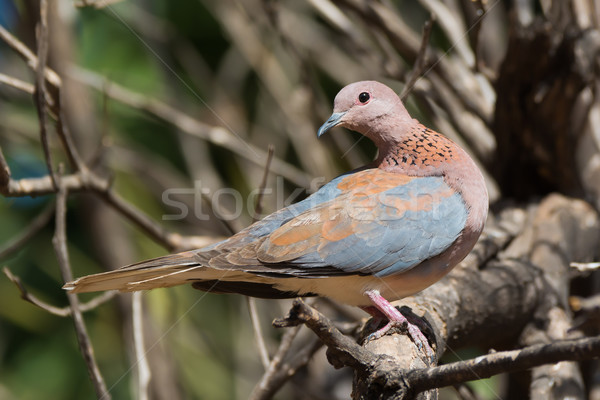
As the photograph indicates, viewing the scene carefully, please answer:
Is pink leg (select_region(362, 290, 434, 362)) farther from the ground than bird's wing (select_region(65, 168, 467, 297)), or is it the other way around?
bird's wing (select_region(65, 168, 467, 297))

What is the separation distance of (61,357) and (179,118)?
2370 millimetres

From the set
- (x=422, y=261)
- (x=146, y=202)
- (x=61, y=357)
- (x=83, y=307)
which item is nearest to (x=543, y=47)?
(x=422, y=261)

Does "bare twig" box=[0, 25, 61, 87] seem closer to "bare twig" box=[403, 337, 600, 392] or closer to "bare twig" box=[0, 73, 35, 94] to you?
"bare twig" box=[0, 73, 35, 94]

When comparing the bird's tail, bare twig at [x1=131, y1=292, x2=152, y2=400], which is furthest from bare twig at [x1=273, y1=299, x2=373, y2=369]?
bare twig at [x1=131, y1=292, x2=152, y2=400]

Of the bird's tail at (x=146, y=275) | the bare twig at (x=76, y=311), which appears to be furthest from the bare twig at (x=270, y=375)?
the bare twig at (x=76, y=311)

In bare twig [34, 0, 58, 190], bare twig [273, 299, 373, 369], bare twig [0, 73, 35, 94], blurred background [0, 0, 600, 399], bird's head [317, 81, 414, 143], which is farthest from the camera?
blurred background [0, 0, 600, 399]

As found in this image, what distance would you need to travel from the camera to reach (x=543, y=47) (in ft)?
10.4

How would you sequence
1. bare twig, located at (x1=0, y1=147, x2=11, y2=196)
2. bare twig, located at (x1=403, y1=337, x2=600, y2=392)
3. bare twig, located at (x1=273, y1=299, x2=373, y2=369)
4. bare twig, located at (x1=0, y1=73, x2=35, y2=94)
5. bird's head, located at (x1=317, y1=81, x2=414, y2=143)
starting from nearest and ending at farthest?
bare twig, located at (x1=403, y1=337, x2=600, y2=392), bare twig, located at (x1=273, y1=299, x2=373, y2=369), bare twig, located at (x1=0, y1=147, x2=11, y2=196), bare twig, located at (x1=0, y1=73, x2=35, y2=94), bird's head, located at (x1=317, y1=81, x2=414, y2=143)

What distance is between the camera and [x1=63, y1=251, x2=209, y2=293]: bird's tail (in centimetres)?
246

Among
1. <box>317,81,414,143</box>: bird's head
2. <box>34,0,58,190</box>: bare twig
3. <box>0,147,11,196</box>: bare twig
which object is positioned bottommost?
<box>317,81,414,143</box>: bird's head

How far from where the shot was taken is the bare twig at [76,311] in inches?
97.9

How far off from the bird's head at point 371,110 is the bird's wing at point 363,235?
0.33 m

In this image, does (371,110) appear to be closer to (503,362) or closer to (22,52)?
(22,52)

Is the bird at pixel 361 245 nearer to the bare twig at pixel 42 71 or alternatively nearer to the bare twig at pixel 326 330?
the bare twig at pixel 326 330
